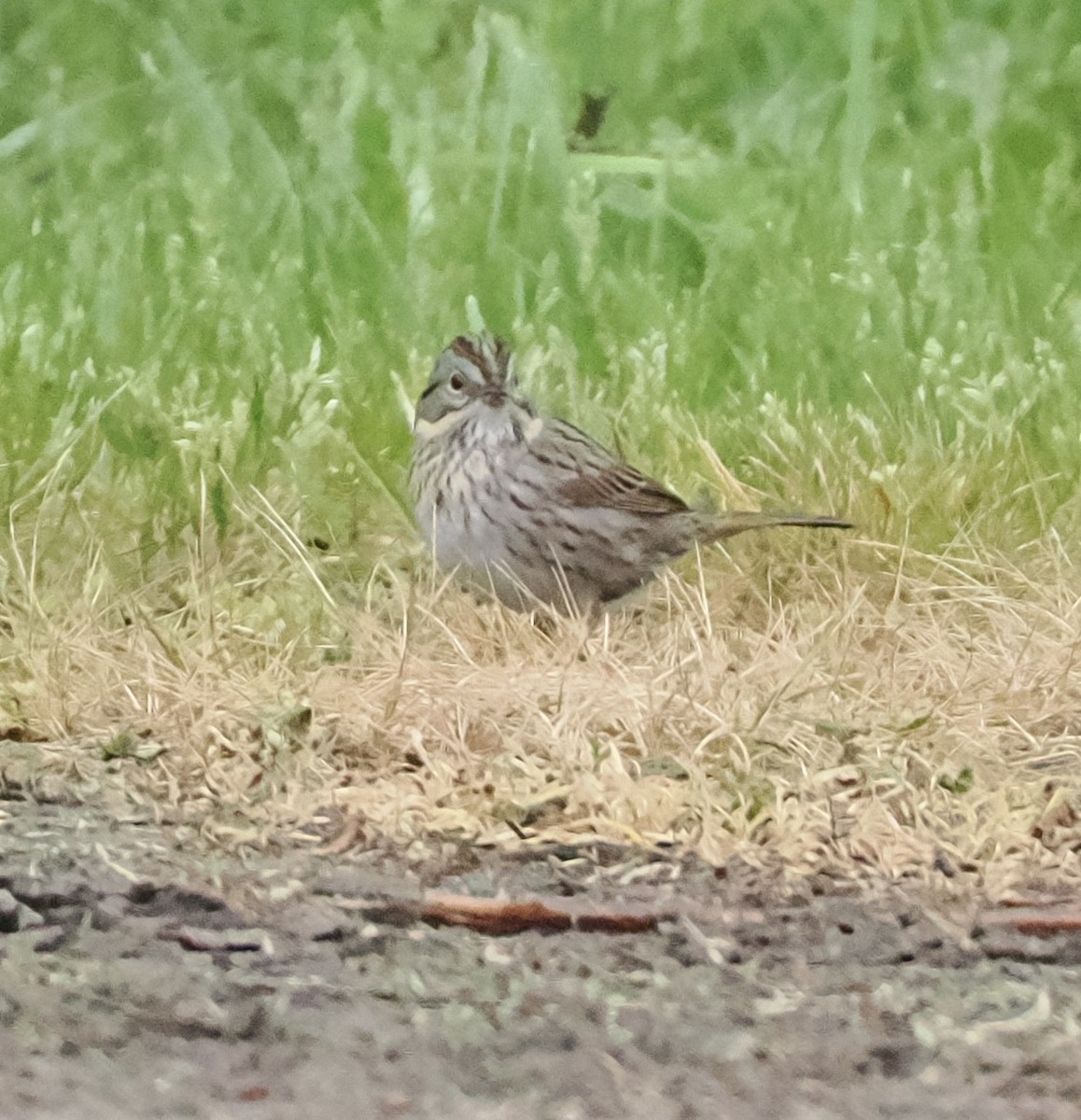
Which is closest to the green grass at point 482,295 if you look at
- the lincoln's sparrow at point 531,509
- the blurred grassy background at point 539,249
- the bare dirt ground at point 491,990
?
the blurred grassy background at point 539,249

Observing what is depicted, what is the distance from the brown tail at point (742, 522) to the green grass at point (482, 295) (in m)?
0.08

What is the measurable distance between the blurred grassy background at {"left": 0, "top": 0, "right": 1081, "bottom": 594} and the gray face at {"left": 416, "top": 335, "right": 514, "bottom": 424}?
261 mm

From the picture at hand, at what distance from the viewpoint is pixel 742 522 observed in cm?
398

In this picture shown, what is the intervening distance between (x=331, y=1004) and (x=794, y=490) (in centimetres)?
218

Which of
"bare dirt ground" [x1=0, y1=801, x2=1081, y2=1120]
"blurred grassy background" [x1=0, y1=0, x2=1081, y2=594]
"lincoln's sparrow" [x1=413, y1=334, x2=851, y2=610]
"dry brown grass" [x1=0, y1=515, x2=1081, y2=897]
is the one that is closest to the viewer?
"bare dirt ground" [x1=0, y1=801, x2=1081, y2=1120]

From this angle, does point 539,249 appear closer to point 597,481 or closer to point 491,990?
point 597,481

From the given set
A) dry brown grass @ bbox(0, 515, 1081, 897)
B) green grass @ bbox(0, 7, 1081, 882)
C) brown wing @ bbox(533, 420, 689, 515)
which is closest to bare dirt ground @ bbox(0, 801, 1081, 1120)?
dry brown grass @ bbox(0, 515, 1081, 897)

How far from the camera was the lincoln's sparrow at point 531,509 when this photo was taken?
152 inches

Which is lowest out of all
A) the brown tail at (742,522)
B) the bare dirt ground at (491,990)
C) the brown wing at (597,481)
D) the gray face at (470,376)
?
the bare dirt ground at (491,990)

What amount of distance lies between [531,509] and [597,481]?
157 millimetres

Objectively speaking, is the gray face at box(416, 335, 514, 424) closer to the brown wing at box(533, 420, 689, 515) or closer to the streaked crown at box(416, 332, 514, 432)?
the streaked crown at box(416, 332, 514, 432)

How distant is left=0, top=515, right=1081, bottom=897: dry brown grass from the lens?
2752mm

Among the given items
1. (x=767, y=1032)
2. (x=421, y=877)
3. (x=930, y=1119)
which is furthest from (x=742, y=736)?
(x=930, y=1119)

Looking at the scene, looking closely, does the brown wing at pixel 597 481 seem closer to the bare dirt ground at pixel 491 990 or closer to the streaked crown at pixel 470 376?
the streaked crown at pixel 470 376
